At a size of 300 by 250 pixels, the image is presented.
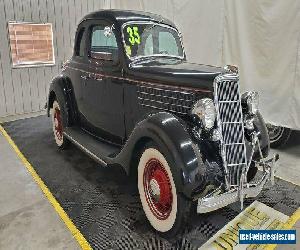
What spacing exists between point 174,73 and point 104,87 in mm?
1049

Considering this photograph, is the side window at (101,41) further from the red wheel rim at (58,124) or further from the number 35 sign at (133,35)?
the red wheel rim at (58,124)

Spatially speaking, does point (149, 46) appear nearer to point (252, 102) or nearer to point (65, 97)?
point (252, 102)

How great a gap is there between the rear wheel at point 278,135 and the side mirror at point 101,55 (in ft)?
9.36

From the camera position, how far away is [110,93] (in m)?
3.29

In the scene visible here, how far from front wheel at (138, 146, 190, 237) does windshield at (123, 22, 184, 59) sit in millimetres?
1256

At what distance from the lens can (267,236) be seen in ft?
7.89

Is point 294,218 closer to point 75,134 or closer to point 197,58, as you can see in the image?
point 75,134

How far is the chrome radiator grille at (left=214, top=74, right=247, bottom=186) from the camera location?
7.83 feet

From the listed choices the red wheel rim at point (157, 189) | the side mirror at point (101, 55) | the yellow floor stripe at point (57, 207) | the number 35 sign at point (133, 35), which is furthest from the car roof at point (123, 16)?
the yellow floor stripe at point (57, 207)

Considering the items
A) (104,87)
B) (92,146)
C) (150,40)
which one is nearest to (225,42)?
(150,40)

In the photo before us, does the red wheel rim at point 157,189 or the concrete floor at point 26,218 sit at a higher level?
the red wheel rim at point 157,189

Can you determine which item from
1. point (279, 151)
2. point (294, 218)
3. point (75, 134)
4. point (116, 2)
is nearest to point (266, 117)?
point (279, 151)

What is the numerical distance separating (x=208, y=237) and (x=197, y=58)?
356 cm

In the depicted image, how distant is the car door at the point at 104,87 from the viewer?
319 centimetres
